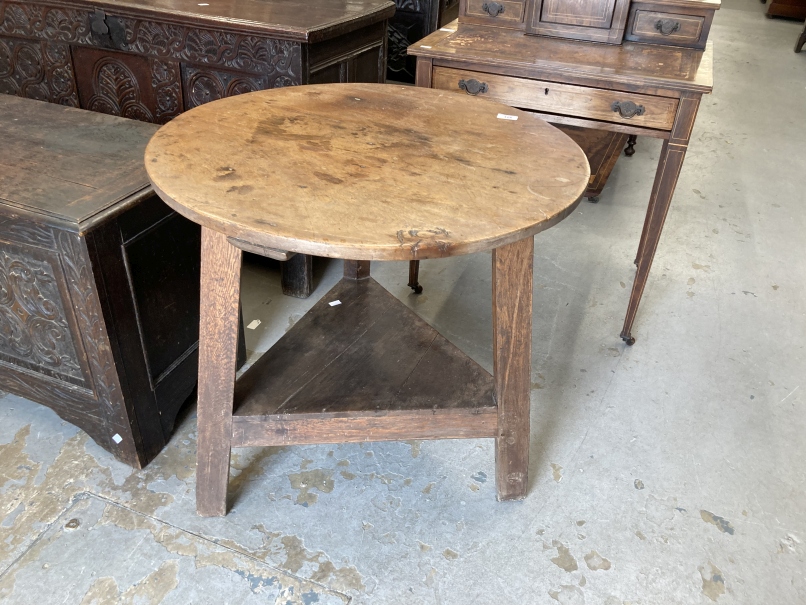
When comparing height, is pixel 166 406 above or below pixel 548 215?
below

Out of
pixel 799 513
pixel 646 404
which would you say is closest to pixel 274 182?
pixel 646 404

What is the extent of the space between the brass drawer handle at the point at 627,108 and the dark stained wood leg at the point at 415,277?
2.73 ft

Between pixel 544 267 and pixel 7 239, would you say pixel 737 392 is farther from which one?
pixel 7 239

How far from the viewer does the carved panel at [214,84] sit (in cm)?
205

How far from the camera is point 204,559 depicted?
1.39 m

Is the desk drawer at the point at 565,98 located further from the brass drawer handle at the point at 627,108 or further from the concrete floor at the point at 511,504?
the concrete floor at the point at 511,504

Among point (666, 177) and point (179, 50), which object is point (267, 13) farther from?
point (666, 177)

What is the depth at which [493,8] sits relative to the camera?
6.93 ft

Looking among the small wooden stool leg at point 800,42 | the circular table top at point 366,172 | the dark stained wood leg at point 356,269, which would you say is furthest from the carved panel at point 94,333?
the small wooden stool leg at point 800,42

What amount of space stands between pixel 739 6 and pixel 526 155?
858 centimetres

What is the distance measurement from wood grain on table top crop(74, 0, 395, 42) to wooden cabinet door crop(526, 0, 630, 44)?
59 centimetres

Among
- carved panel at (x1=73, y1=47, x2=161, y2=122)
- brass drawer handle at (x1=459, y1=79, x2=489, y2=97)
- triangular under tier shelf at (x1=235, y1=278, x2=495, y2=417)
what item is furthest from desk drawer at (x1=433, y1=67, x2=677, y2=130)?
carved panel at (x1=73, y1=47, x2=161, y2=122)

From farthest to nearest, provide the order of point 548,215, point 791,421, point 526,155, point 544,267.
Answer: point 544,267 < point 791,421 < point 526,155 < point 548,215

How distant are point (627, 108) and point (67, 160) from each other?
147 centimetres
